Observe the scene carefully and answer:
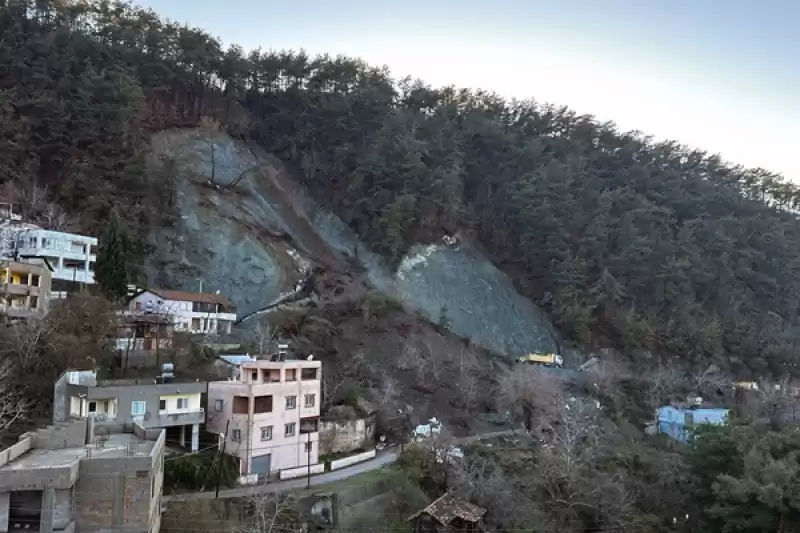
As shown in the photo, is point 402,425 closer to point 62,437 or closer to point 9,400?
point 9,400

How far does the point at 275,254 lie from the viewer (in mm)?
43312

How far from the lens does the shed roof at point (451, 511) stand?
22.2 metres

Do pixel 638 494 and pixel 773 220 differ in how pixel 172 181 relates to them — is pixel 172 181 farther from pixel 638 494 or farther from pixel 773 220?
pixel 773 220

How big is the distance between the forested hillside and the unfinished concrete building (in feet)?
77.9

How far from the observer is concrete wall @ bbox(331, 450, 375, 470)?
27736mm

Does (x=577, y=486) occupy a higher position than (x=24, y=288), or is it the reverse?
(x=24, y=288)

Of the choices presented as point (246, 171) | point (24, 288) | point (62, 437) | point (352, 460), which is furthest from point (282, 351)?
point (246, 171)

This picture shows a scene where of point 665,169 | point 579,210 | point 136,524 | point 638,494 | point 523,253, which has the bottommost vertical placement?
point 638,494

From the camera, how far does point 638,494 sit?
27.2 metres

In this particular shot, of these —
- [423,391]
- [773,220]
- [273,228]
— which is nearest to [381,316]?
[423,391]

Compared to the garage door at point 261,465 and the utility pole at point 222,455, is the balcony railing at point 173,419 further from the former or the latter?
the garage door at point 261,465

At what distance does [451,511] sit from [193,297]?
1988 centimetres

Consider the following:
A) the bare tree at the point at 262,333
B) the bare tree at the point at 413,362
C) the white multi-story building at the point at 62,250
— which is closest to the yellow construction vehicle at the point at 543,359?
the bare tree at the point at 413,362

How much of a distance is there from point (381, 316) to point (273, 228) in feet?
33.4
